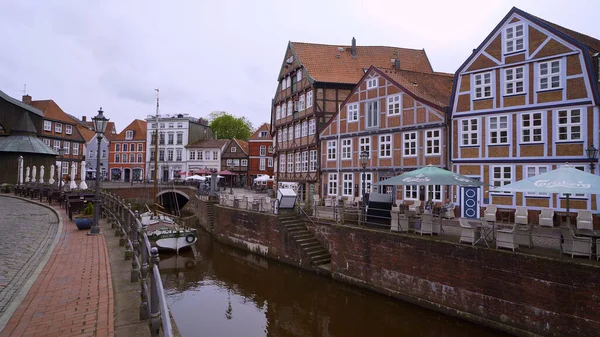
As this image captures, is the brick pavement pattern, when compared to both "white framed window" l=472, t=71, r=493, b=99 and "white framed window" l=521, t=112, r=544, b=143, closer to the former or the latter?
"white framed window" l=521, t=112, r=544, b=143

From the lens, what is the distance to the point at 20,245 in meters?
10.1

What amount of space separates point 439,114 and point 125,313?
1950 centimetres

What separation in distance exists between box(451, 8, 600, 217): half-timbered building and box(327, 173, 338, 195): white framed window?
9.17m

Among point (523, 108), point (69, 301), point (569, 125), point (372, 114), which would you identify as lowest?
point (69, 301)

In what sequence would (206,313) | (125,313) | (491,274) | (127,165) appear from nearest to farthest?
1. (125,313)
2. (491,274)
3. (206,313)
4. (127,165)

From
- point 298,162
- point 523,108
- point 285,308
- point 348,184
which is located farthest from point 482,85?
point 298,162

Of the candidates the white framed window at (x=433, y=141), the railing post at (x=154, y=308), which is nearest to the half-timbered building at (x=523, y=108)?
the white framed window at (x=433, y=141)

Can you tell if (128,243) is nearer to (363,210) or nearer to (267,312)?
(267,312)

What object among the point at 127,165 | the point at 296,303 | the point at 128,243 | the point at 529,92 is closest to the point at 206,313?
the point at 296,303

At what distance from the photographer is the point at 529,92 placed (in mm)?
17844

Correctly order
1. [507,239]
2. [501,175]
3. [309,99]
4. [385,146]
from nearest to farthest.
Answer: [507,239], [501,175], [385,146], [309,99]

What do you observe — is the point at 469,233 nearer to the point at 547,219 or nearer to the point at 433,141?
the point at 547,219

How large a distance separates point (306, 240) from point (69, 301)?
1403cm

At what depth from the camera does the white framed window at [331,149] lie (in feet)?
90.4
